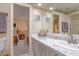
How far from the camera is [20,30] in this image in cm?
163

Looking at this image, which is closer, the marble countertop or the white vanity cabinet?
the marble countertop

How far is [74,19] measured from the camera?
1612 millimetres

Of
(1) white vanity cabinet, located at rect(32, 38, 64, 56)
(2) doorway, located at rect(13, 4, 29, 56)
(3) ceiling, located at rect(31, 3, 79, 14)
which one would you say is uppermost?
(3) ceiling, located at rect(31, 3, 79, 14)

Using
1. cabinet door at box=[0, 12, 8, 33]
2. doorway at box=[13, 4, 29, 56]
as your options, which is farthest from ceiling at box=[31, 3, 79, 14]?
cabinet door at box=[0, 12, 8, 33]

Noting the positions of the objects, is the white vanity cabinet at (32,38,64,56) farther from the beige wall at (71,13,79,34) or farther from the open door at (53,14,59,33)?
the beige wall at (71,13,79,34)

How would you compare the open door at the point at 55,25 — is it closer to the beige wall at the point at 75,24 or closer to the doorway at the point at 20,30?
the beige wall at the point at 75,24

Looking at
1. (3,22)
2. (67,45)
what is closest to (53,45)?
(67,45)

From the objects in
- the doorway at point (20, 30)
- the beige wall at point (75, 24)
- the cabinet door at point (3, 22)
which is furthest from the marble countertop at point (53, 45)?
the cabinet door at point (3, 22)

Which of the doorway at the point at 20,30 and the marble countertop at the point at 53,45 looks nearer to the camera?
the marble countertop at the point at 53,45

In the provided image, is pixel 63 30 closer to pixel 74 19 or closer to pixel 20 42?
pixel 74 19

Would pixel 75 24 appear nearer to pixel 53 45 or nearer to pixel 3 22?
pixel 53 45

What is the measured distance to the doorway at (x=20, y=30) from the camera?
161 centimetres

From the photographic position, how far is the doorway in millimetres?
1610

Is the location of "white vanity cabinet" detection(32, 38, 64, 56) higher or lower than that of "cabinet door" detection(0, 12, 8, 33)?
lower
